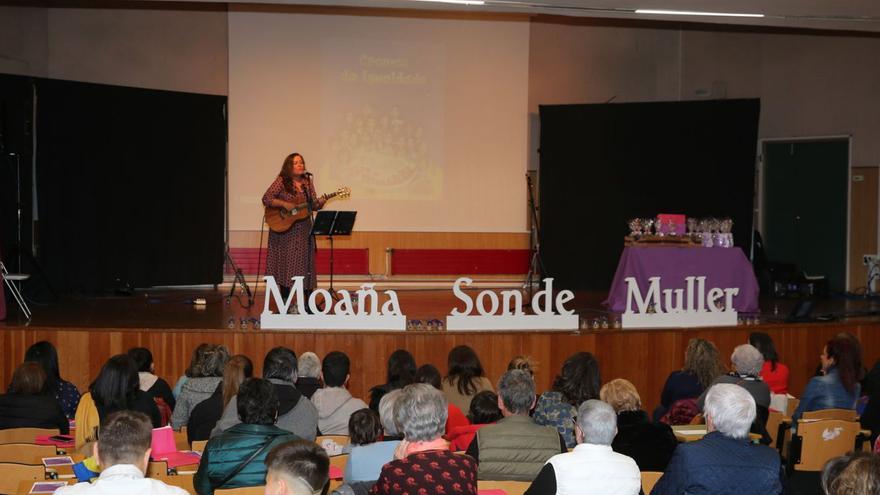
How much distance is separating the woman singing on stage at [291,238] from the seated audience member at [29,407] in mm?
3920

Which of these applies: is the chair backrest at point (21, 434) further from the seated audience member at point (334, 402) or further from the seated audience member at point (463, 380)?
the seated audience member at point (463, 380)

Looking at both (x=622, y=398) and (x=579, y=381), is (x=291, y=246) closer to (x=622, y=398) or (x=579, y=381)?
(x=579, y=381)

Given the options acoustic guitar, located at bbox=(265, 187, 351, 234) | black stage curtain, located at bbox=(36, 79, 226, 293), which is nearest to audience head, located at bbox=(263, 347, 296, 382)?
acoustic guitar, located at bbox=(265, 187, 351, 234)

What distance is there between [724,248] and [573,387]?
5.30 metres

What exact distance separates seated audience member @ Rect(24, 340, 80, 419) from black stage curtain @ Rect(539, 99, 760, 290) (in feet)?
25.9

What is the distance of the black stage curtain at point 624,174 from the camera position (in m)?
12.4

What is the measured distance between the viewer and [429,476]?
2945mm

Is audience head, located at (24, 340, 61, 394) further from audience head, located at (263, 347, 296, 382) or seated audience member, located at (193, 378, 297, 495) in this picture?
seated audience member, located at (193, 378, 297, 495)

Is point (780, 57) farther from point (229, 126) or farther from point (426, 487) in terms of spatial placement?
point (426, 487)

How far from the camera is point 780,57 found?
43.1ft

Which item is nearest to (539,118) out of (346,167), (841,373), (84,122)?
(346,167)

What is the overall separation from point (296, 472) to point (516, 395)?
151cm

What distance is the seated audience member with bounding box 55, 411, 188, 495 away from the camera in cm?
258

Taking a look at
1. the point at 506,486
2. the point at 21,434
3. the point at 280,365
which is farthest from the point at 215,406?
the point at 506,486
